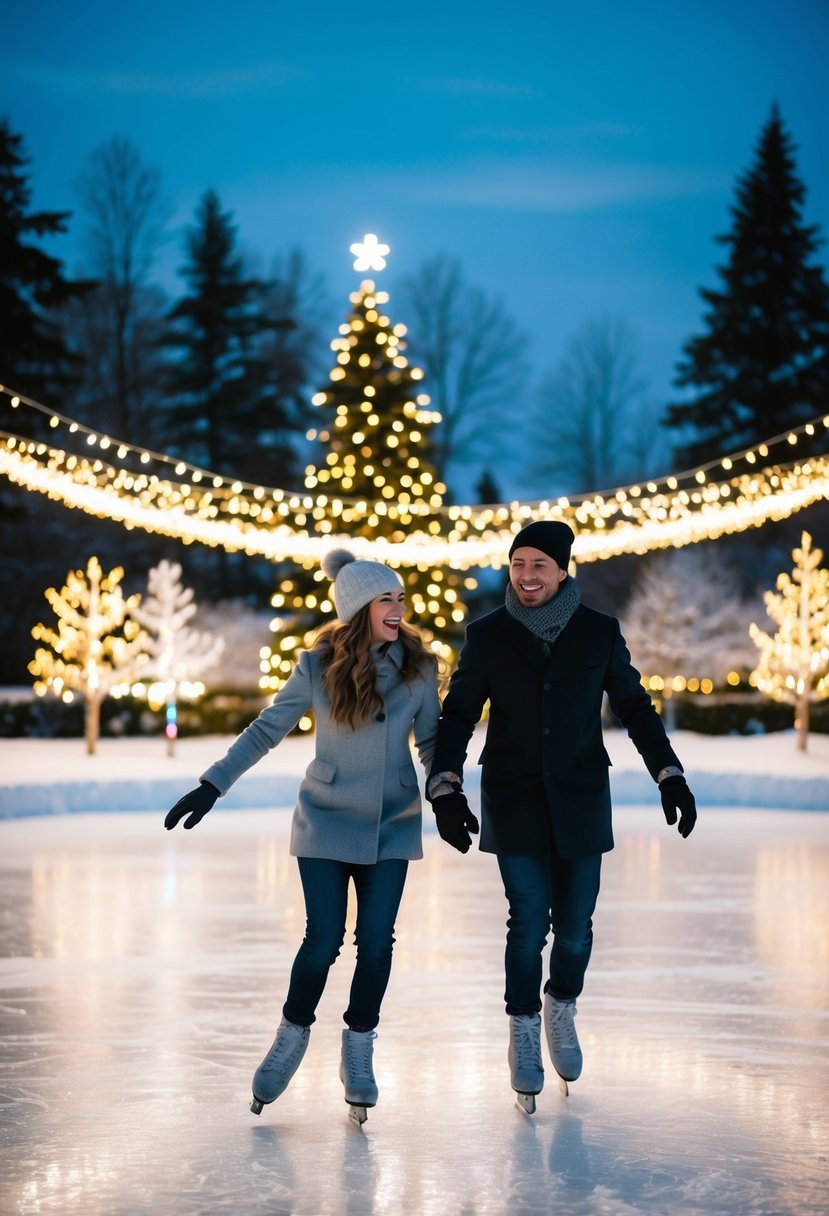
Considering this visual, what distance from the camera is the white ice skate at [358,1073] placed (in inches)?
200

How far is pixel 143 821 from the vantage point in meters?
16.6

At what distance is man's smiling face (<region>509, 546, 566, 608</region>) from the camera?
536 cm

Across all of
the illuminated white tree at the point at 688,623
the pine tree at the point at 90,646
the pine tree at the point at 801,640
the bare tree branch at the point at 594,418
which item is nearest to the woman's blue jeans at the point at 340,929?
the pine tree at the point at 90,646

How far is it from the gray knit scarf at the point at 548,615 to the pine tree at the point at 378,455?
19336 millimetres

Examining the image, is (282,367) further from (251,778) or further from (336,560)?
(336,560)

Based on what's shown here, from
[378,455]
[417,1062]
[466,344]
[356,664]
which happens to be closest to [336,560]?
[356,664]

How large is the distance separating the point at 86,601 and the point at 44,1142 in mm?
19178

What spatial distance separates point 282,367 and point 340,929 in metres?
38.9

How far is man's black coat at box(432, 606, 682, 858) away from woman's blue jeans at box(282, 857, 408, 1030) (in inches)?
15.0

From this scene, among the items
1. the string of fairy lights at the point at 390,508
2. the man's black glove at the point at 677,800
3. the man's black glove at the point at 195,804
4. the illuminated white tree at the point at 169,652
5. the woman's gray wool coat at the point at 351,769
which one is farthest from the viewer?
the illuminated white tree at the point at 169,652

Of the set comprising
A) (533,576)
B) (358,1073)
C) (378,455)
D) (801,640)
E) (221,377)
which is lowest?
(358,1073)

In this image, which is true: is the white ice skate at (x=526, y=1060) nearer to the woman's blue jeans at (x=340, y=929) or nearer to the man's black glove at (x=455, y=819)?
the woman's blue jeans at (x=340, y=929)

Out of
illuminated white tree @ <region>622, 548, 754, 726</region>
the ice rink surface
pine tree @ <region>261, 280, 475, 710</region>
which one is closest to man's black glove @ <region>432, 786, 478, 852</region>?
the ice rink surface

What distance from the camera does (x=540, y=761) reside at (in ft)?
17.4
